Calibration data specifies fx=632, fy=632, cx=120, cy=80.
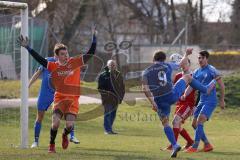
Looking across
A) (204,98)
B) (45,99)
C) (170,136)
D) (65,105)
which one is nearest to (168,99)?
(170,136)

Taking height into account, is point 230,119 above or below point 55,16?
below

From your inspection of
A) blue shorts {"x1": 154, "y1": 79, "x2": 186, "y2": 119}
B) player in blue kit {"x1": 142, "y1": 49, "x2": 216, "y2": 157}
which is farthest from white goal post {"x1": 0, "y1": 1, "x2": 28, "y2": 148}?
blue shorts {"x1": 154, "y1": 79, "x2": 186, "y2": 119}

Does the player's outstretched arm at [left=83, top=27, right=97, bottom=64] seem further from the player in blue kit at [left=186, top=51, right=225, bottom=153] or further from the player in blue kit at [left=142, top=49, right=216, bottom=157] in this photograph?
the player in blue kit at [left=186, top=51, right=225, bottom=153]

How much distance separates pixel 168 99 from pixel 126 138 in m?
5.31

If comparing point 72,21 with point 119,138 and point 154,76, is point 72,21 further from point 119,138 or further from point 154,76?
point 154,76

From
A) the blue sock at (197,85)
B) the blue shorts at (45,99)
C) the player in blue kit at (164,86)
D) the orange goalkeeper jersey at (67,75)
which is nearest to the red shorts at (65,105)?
the orange goalkeeper jersey at (67,75)

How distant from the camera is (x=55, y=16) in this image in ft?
154

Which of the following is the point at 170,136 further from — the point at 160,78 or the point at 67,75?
the point at 67,75

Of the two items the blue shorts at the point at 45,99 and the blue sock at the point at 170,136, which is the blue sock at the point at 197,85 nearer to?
the blue sock at the point at 170,136

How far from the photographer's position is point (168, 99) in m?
11.9

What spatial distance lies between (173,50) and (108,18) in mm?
16117

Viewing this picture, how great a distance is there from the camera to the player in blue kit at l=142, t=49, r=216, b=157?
11695 millimetres

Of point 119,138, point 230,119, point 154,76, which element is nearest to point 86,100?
point 230,119

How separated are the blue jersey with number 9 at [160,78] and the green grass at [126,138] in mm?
1214
